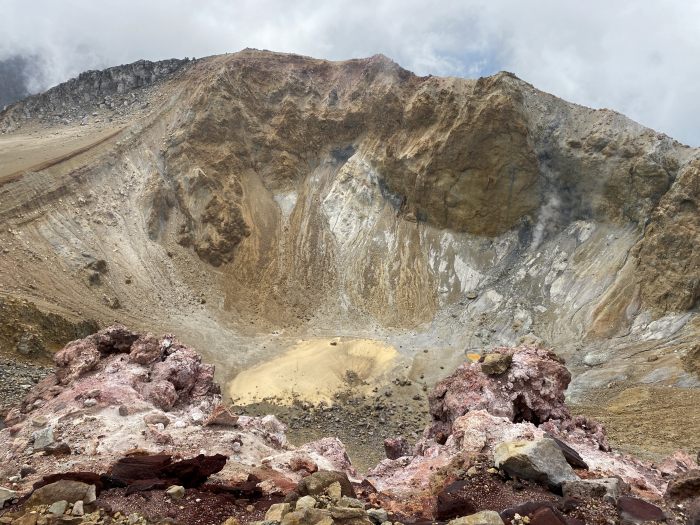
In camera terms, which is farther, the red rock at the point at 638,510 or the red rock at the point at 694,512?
the red rock at the point at 638,510

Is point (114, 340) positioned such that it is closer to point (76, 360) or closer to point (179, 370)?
point (76, 360)

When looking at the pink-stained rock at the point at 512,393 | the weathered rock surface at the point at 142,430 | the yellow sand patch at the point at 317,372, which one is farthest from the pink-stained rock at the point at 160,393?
the yellow sand patch at the point at 317,372

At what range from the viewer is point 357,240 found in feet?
132

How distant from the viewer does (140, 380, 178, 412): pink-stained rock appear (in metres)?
11.9

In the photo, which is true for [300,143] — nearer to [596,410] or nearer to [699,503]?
[596,410]

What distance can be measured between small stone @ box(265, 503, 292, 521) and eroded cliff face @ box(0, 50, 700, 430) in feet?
69.7

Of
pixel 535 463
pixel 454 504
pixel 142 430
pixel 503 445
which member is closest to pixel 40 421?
pixel 142 430

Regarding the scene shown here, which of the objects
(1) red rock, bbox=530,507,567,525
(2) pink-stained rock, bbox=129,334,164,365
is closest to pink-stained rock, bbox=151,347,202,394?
(2) pink-stained rock, bbox=129,334,164,365

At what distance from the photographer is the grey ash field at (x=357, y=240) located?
24.9 meters

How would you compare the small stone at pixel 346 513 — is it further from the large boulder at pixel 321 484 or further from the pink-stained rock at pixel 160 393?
the pink-stained rock at pixel 160 393

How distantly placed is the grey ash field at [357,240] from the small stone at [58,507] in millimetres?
13965

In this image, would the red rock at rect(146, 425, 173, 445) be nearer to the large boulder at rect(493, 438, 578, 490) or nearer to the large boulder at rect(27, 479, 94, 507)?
the large boulder at rect(27, 479, 94, 507)

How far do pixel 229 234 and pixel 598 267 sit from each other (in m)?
26.3

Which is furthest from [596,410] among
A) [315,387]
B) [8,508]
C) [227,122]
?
[227,122]
